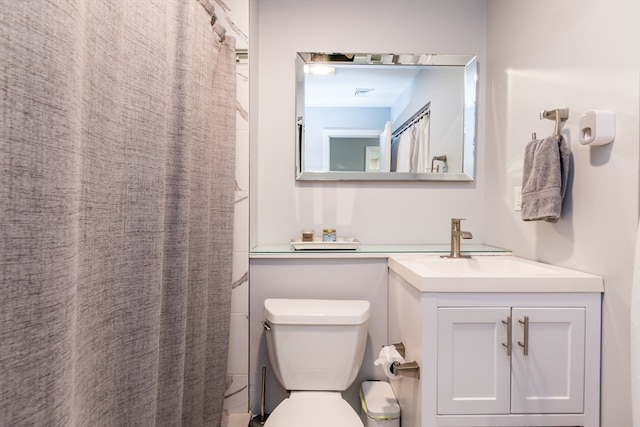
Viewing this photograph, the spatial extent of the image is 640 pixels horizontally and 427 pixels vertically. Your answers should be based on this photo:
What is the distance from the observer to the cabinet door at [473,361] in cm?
102

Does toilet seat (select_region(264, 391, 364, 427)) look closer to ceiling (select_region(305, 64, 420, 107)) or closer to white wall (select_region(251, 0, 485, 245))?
Answer: white wall (select_region(251, 0, 485, 245))

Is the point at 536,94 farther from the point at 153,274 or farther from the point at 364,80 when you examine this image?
the point at 153,274

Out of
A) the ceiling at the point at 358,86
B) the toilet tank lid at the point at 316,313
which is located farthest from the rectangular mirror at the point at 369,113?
the toilet tank lid at the point at 316,313

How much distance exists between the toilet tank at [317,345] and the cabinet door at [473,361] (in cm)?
38

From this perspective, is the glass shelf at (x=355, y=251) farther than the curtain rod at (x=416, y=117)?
No

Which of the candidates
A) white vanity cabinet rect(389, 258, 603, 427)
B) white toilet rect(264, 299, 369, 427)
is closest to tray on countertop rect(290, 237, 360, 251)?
white toilet rect(264, 299, 369, 427)

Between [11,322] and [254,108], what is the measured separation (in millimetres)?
1407

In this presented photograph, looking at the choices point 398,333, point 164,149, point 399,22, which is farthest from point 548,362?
point 399,22

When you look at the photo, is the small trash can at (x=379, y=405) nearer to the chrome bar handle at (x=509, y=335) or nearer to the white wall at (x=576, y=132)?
the chrome bar handle at (x=509, y=335)

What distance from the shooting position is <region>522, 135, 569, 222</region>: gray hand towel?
1.16 m

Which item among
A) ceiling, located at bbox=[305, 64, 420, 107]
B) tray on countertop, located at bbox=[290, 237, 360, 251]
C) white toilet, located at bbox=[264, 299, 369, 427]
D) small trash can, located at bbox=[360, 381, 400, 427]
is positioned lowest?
small trash can, located at bbox=[360, 381, 400, 427]

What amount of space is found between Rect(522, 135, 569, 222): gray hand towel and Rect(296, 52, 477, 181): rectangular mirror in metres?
0.60

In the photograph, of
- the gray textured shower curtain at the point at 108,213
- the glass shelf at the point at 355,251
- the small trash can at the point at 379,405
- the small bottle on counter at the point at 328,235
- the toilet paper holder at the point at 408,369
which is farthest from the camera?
the small bottle on counter at the point at 328,235

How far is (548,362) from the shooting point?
1014mm
